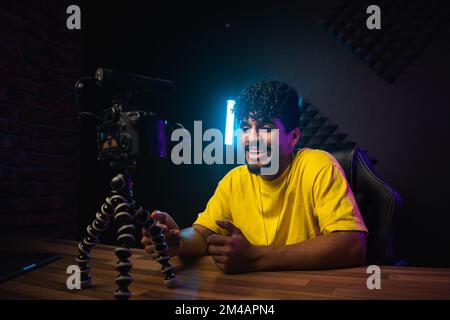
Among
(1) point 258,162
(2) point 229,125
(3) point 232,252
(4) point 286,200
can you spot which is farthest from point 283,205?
(2) point 229,125

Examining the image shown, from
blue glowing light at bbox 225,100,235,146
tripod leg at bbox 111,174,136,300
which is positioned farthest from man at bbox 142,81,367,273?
blue glowing light at bbox 225,100,235,146

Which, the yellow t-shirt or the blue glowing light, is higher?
the blue glowing light

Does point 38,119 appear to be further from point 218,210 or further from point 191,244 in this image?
point 191,244

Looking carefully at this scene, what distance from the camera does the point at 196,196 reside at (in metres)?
3.30

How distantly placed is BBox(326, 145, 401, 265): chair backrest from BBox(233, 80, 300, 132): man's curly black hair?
35 centimetres

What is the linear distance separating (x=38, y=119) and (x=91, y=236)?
2.11 meters

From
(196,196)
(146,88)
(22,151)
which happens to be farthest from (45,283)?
(196,196)

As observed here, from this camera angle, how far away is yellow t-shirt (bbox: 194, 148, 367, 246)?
4.28 ft

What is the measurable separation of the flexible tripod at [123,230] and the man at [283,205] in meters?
0.22

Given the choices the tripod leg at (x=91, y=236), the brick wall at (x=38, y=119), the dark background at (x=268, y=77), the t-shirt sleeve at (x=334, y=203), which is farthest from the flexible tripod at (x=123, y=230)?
the dark background at (x=268, y=77)

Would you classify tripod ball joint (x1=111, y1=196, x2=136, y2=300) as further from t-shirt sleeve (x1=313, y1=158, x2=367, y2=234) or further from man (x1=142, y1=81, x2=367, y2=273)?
t-shirt sleeve (x1=313, y1=158, x2=367, y2=234)

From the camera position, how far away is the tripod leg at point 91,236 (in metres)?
0.84

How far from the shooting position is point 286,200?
1.45 metres
